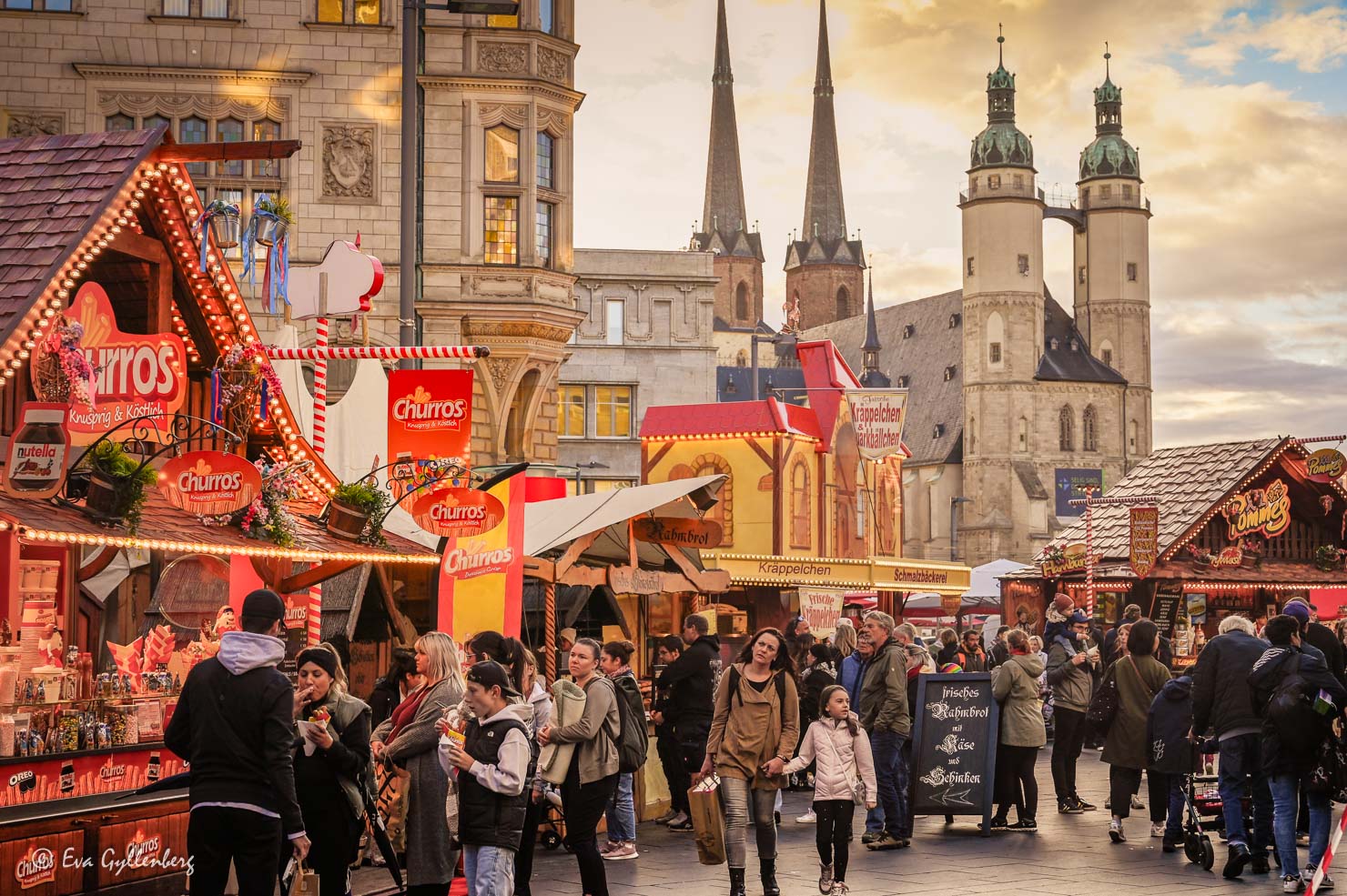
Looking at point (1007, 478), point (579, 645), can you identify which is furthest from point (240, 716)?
point (1007, 478)

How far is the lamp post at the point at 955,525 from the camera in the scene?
11306 centimetres

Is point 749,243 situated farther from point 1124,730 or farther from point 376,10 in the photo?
point 1124,730

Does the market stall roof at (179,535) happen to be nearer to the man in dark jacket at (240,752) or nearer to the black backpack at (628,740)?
the black backpack at (628,740)

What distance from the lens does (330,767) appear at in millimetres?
9188

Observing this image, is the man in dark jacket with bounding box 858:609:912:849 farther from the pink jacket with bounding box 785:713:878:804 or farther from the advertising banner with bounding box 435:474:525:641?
the advertising banner with bounding box 435:474:525:641

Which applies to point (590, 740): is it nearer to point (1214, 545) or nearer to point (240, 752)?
point (240, 752)

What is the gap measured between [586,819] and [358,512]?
11.6ft

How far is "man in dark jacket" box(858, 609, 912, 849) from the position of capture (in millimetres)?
14812

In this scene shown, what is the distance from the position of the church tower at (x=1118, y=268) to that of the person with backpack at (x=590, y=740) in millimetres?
109077

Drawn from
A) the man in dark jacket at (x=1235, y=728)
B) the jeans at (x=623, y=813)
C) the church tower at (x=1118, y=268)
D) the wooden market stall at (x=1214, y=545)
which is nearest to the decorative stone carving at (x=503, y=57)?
the wooden market stall at (x=1214, y=545)

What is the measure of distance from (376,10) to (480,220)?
159 inches

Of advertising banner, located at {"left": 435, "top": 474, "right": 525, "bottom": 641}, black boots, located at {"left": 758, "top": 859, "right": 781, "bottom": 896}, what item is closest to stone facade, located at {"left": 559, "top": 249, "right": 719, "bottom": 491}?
advertising banner, located at {"left": 435, "top": 474, "right": 525, "bottom": 641}

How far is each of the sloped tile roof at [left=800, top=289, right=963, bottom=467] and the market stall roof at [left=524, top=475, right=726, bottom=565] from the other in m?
95.5

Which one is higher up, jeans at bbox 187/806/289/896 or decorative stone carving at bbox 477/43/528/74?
decorative stone carving at bbox 477/43/528/74
